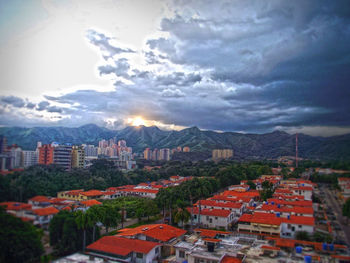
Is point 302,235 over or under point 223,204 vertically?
over

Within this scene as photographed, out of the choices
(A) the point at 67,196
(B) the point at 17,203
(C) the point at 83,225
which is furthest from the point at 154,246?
(B) the point at 17,203

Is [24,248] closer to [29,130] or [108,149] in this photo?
[29,130]

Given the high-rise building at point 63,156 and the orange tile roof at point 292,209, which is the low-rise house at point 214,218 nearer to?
the orange tile roof at point 292,209

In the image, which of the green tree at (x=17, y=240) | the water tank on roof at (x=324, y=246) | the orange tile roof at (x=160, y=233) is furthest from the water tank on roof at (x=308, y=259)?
the green tree at (x=17, y=240)

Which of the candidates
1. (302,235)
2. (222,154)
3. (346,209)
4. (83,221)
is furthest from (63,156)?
(222,154)

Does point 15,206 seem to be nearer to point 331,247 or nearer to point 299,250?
point 331,247

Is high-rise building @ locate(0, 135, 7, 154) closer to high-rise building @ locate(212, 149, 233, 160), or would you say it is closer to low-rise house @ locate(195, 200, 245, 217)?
low-rise house @ locate(195, 200, 245, 217)

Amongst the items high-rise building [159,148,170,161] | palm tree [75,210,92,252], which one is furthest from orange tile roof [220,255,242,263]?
high-rise building [159,148,170,161]
